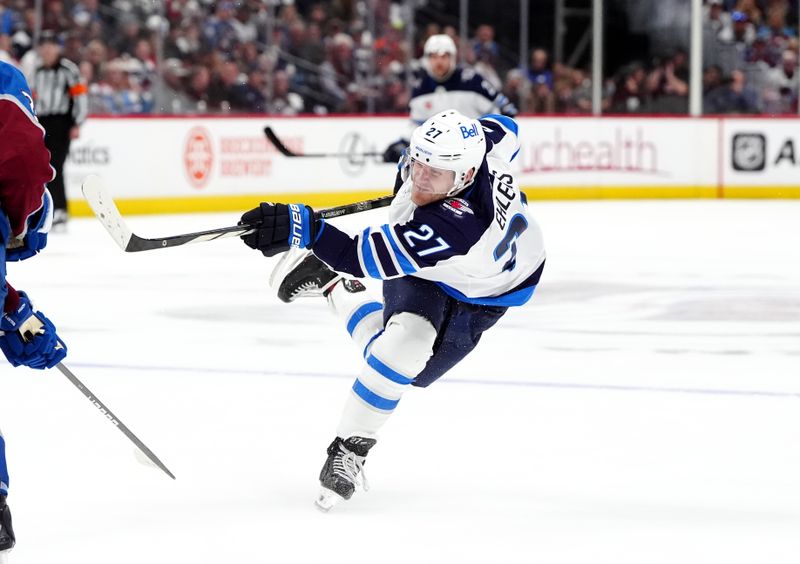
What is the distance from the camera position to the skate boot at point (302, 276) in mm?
3338

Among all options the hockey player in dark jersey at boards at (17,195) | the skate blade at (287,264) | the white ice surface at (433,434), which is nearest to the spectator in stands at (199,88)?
the white ice surface at (433,434)

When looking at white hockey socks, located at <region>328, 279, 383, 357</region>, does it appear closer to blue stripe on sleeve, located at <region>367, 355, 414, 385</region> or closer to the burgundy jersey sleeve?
blue stripe on sleeve, located at <region>367, 355, 414, 385</region>

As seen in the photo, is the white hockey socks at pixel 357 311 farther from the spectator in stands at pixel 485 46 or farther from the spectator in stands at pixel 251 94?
the spectator in stands at pixel 485 46

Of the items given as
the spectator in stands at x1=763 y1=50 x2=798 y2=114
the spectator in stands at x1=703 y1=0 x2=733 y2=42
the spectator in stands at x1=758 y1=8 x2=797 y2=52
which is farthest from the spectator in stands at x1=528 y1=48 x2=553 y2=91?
the spectator in stands at x1=758 y1=8 x2=797 y2=52

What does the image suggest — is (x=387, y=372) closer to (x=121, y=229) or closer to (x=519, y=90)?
(x=121, y=229)

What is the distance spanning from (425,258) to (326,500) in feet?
1.82

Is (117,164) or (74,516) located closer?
(74,516)

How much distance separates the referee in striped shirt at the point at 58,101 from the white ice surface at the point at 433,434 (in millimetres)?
2742

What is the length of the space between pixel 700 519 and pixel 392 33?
372 inches

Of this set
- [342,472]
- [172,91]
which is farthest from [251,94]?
[342,472]

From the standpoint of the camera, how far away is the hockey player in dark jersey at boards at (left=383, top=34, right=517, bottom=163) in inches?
331

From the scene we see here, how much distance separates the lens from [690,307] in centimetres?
585

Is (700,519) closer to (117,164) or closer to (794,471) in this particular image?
(794,471)

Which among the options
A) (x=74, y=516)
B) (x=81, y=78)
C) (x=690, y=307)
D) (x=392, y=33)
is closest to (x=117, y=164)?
(x=81, y=78)
